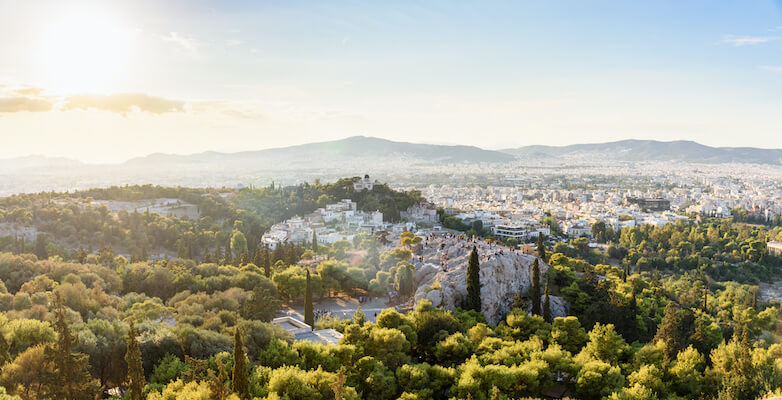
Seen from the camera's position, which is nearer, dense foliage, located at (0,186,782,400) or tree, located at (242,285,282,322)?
dense foliage, located at (0,186,782,400)

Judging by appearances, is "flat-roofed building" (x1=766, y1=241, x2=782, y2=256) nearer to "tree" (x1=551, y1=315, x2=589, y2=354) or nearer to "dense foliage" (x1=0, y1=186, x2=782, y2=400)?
"dense foliage" (x1=0, y1=186, x2=782, y2=400)

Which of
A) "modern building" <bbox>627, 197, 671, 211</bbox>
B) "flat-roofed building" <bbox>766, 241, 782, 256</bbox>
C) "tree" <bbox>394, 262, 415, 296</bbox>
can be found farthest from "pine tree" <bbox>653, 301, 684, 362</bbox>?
"modern building" <bbox>627, 197, 671, 211</bbox>

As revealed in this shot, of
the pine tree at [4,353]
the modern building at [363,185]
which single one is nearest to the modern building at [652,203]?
the modern building at [363,185]

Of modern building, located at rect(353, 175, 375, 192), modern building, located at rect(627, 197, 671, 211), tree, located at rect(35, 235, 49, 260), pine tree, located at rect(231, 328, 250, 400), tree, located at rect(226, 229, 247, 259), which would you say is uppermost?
modern building, located at rect(353, 175, 375, 192)

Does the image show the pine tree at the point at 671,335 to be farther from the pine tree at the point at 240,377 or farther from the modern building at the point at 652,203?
the modern building at the point at 652,203

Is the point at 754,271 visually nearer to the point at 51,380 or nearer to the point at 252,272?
the point at 252,272

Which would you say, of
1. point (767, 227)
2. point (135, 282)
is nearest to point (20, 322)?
point (135, 282)
